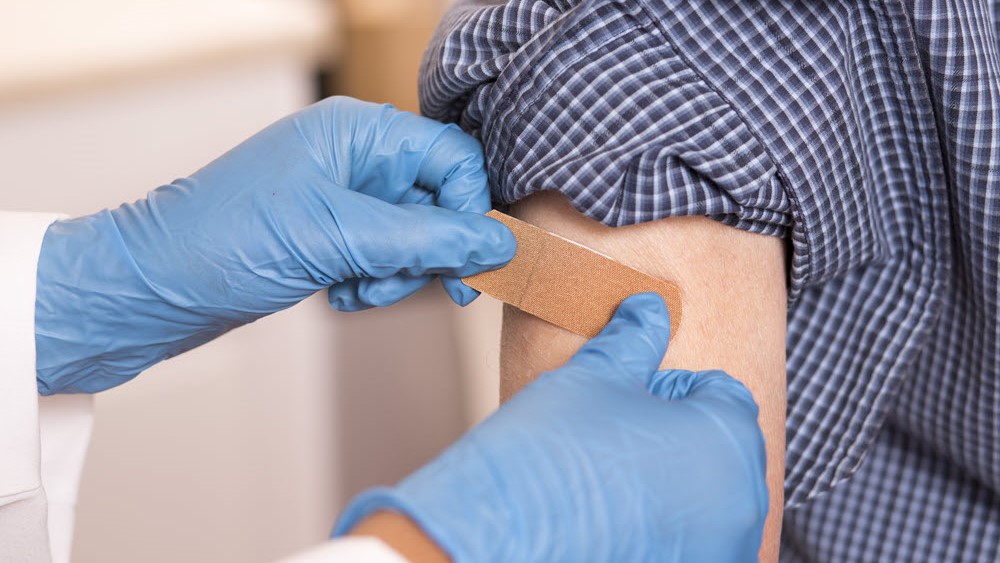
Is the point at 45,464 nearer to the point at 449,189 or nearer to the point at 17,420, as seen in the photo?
the point at 17,420

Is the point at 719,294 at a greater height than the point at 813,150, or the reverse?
the point at 813,150

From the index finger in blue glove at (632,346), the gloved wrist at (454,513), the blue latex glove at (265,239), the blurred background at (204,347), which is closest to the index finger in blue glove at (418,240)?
the blue latex glove at (265,239)

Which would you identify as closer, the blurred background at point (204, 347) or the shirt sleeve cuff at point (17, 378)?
the shirt sleeve cuff at point (17, 378)

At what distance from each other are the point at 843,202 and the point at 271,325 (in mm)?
1383

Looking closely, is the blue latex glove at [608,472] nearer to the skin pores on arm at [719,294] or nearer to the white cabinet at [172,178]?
the skin pores on arm at [719,294]

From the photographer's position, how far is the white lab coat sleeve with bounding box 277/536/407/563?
0.58 metres

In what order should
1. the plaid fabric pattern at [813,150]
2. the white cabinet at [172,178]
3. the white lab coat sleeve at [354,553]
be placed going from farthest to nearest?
the white cabinet at [172,178], the plaid fabric pattern at [813,150], the white lab coat sleeve at [354,553]

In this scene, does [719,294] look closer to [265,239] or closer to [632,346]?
[632,346]

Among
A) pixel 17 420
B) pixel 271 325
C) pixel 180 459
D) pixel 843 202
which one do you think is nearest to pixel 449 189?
pixel 843 202

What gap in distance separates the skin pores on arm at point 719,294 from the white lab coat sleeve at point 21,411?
526 mm

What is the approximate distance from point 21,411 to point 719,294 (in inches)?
28.5

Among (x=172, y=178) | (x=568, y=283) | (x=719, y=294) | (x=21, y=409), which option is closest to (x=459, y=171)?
(x=568, y=283)

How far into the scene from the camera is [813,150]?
0.75m

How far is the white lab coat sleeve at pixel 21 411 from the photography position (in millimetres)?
906
